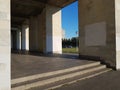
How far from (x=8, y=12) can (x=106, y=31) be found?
452cm

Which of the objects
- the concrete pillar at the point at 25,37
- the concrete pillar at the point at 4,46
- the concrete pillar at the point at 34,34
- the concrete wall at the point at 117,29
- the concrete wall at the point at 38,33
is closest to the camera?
the concrete pillar at the point at 4,46

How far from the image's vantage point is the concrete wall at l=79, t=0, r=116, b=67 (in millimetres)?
6086

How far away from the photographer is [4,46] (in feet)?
10.1

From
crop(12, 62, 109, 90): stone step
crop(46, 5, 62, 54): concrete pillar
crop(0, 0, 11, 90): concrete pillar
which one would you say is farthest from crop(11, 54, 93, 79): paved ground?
crop(46, 5, 62, 54): concrete pillar

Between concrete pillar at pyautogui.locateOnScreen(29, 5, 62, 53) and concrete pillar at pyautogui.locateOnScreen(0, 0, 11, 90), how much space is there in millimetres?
8833

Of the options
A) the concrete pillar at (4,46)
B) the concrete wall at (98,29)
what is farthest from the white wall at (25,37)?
the concrete pillar at (4,46)

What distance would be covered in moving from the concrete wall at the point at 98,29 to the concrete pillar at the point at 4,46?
14.7 ft

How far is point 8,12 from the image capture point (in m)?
3.16

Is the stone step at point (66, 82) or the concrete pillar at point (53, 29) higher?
the concrete pillar at point (53, 29)

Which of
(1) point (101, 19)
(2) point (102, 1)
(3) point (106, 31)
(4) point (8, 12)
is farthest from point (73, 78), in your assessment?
(2) point (102, 1)

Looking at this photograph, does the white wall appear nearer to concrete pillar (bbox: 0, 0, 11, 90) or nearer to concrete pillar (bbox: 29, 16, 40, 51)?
concrete pillar (bbox: 29, 16, 40, 51)

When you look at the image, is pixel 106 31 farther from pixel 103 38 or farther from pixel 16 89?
pixel 16 89

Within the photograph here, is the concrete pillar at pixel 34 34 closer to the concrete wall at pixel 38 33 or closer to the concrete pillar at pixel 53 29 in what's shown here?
the concrete wall at pixel 38 33

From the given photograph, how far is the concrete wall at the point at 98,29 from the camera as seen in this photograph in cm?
609
